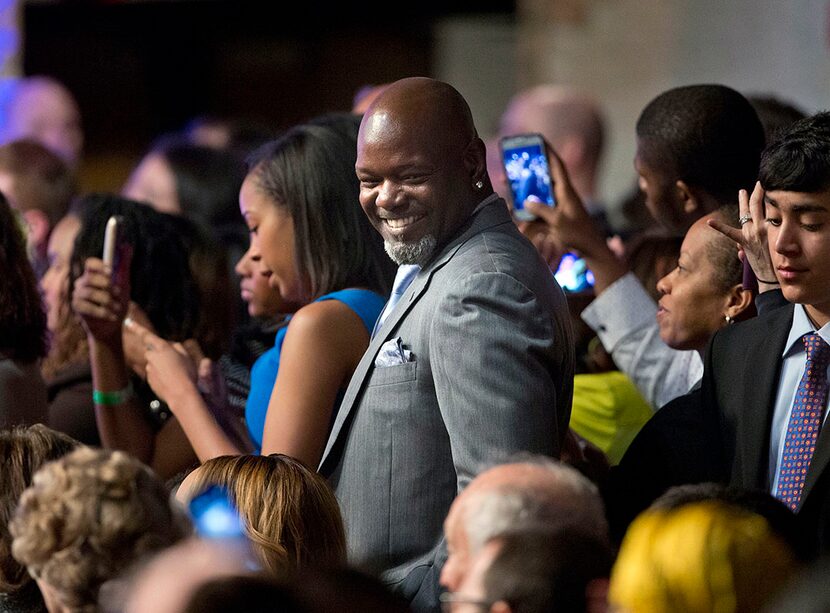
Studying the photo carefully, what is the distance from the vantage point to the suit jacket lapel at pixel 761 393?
2.81 meters

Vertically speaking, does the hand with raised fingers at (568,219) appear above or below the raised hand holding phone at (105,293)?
above

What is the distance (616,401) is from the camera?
384 centimetres

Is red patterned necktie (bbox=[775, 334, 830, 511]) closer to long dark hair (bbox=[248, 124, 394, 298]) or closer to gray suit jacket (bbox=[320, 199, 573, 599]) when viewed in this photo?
gray suit jacket (bbox=[320, 199, 573, 599])

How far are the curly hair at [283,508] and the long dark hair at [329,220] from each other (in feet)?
2.48

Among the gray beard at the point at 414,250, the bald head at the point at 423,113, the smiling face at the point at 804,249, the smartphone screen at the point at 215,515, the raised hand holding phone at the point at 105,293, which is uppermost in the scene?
the bald head at the point at 423,113

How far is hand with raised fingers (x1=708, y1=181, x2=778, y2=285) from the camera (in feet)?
10.0

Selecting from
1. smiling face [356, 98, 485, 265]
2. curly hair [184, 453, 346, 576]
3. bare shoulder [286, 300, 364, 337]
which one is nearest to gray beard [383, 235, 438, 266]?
smiling face [356, 98, 485, 265]

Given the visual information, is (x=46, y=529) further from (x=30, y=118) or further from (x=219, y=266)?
(x=30, y=118)

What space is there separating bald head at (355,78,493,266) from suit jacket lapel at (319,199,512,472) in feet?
0.11

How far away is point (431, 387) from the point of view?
2834 millimetres

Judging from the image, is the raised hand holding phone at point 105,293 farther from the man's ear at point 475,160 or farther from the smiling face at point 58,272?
the man's ear at point 475,160

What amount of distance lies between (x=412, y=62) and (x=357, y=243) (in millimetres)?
7994

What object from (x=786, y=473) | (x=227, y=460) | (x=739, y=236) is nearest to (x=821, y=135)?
(x=739, y=236)

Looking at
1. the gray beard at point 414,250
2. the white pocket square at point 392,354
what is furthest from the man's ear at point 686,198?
the white pocket square at point 392,354
